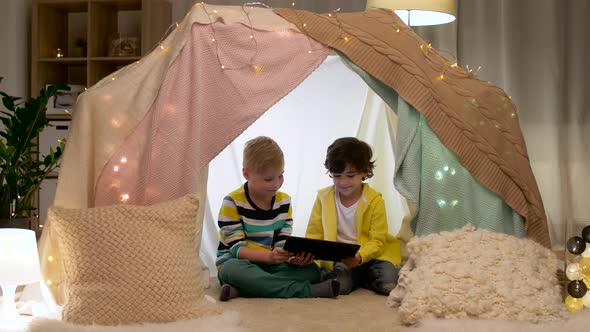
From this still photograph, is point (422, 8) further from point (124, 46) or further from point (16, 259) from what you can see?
point (16, 259)

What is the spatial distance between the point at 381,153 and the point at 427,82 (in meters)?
0.80

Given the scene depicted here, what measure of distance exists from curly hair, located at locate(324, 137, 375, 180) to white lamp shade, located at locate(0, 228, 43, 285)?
3.74 ft

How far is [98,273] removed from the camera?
205 centimetres

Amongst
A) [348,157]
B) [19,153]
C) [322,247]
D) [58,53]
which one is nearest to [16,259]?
[322,247]

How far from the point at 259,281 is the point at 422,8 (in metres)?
1.60

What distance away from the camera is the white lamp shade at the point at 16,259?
210cm

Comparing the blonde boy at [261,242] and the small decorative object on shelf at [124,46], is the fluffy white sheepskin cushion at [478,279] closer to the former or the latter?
the blonde boy at [261,242]

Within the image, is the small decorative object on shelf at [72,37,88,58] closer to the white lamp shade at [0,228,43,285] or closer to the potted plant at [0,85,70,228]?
the potted plant at [0,85,70,228]

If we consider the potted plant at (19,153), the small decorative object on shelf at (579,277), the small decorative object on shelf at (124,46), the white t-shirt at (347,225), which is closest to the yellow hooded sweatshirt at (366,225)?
the white t-shirt at (347,225)

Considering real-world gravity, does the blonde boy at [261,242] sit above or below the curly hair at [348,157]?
below

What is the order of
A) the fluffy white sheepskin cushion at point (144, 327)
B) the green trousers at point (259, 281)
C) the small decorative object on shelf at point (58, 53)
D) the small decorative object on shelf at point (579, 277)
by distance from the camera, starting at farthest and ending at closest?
the small decorative object on shelf at point (58, 53) → the green trousers at point (259, 281) → the small decorative object on shelf at point (579, 277) → the fluffy white sheepskin cushion at point (144, 327)

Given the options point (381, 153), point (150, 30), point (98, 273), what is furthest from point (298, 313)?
point (150, 30)

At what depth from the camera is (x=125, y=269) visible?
206 cm

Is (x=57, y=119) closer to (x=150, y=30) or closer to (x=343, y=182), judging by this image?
(x=150, y=30)
